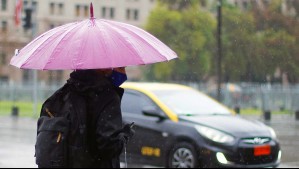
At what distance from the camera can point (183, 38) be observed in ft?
154

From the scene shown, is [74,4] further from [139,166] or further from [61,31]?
[61,31]

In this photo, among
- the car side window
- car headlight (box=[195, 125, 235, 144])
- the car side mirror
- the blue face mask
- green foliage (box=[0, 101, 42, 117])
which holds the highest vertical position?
the blue face mask

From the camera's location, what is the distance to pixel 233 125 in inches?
378

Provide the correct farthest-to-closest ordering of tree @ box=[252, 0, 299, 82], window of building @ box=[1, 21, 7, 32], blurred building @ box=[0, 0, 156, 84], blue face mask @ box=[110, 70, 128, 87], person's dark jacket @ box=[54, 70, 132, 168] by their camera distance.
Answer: window of building @ box=[1, 21, 7, 32]
blurred building @ box=[0, 0, 156, 84]
tree @ box=[252, 0, 299, 82]
blue face mask @ box=[110, 70, 128, 87]
person's dark jacket @ box=[54, 70, 132, 168]

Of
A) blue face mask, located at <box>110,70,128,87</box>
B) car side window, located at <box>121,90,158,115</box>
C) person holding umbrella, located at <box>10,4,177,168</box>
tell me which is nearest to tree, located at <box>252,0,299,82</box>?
car side window, located at <box>121,90,158,115</box>

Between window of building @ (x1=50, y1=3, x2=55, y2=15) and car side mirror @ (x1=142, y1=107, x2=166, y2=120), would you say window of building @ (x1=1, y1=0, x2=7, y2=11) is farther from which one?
car side mirror @ (x1=142, y1=107, x2=166, y2=120)

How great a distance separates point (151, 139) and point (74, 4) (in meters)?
31.8

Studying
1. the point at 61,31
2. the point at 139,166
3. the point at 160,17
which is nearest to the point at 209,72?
the point at 160,17

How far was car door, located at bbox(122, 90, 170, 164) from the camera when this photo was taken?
32.3 feet

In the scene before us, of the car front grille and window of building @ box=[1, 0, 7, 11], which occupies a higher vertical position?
window of building @ box=[1, 0, 7, 11]

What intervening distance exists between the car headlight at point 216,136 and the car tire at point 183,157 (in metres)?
0.28

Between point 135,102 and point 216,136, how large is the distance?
1.74 meters

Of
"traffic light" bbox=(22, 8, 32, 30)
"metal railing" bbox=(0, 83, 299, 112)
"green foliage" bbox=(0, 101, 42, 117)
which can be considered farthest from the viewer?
"metal railing" bbox=(0, 83, 299, 112)

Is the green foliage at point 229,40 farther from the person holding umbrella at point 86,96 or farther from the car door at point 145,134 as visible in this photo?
the person holding umbrella at point 86,96
